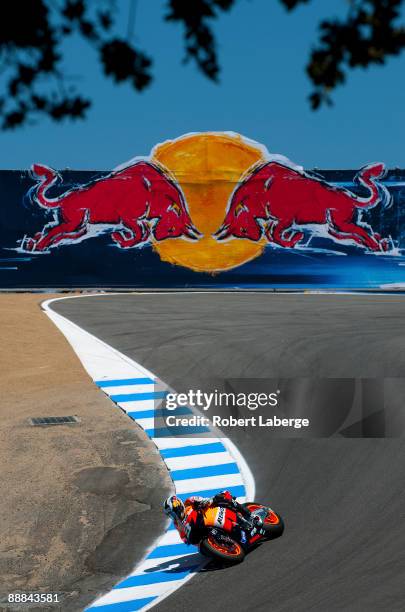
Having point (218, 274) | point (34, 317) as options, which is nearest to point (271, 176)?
point (218, 274)

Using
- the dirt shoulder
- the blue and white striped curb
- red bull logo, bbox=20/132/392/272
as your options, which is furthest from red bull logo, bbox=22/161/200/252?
the dirt shoulder

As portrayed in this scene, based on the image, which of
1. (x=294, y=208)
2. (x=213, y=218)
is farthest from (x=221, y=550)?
(x=294, y=208)

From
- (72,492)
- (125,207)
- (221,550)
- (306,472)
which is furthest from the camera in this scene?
(125,207)

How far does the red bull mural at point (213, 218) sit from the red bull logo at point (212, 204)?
0.05 m

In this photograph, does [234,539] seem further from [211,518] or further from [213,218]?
[213,218]

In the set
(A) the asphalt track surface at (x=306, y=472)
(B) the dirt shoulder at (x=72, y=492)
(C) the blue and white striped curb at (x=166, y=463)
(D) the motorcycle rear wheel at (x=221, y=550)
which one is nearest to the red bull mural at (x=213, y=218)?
(A) the asphalt track surface at (x=306, y=472)

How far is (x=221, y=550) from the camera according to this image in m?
7.99

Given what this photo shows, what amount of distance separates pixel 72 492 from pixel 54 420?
329 cm

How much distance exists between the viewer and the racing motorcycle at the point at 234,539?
7961 millimetres

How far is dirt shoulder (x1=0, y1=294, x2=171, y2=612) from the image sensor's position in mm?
8086

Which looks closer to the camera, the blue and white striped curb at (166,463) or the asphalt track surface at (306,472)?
the asphalt track surface at (306,472)

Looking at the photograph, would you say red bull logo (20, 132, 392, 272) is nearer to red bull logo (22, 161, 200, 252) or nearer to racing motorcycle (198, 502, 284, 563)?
red bull logo (22, 161, 200, 252)

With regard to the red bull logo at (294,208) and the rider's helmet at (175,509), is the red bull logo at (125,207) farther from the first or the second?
the rider's helmet at (175,509)

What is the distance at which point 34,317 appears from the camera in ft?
82.7
